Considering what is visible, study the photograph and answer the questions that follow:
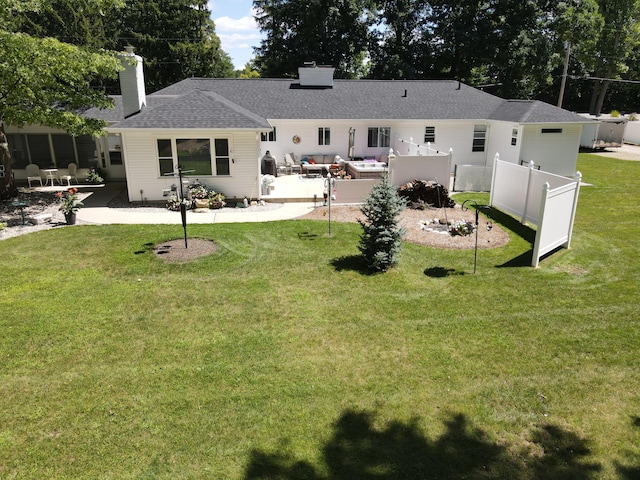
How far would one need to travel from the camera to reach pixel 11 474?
461 centimetres

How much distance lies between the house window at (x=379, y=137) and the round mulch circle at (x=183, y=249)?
13.6 m

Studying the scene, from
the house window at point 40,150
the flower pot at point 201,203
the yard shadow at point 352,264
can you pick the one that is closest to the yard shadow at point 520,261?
the yard shadow at point 352,264

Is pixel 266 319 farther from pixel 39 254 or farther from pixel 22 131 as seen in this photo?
pixel 22 131

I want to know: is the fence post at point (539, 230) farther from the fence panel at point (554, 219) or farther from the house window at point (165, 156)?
→ the house window at point (165, 156)

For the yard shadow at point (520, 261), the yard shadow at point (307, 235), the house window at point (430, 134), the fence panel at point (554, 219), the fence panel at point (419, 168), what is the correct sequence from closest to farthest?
the fence panel at point (554, 219)
the yard shadow at point (520, 261)
the yard shadow at point (307, 235)
the fence panel at point (419, 168)
the house window at point (430, 134)

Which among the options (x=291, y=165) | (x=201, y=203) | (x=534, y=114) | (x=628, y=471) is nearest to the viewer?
(x=628, y=471)

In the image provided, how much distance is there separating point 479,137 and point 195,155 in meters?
15.0

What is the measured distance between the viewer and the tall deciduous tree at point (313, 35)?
3872cm

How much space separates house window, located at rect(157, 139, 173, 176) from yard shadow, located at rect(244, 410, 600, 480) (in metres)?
12.7

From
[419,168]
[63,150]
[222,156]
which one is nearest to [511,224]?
[419,168]

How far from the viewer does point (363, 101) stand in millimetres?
24672

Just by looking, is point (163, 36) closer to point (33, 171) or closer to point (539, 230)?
point (33, 171)

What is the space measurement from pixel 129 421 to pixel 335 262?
20.0ft

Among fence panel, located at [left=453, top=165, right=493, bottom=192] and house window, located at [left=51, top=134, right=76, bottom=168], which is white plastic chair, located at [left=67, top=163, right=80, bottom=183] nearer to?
house window, located at [left=51, top=134, right=76, bottom=168]
